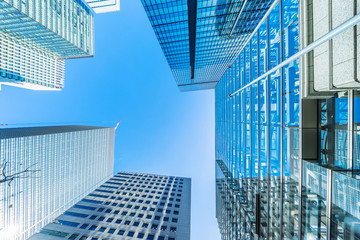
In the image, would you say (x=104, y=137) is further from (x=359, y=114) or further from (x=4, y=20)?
(x=359, y=114)

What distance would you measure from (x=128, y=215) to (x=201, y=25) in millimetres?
57341

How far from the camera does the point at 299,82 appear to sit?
10.1 metres

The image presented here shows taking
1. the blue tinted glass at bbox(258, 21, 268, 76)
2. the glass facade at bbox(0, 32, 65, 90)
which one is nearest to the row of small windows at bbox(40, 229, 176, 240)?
the blue tinted glass at bbox(258, 21, 268, 76)

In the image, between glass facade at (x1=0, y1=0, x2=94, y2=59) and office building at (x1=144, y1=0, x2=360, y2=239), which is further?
glass facade at (x1=0, y1=0, x2=94, y2=59)

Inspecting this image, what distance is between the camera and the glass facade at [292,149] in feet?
25.0

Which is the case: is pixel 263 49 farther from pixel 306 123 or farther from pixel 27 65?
pixel 27 65

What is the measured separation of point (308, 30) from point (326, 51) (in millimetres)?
2261

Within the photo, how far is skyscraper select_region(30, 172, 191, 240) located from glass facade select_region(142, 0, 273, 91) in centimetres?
4769

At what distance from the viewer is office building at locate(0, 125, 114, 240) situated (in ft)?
236

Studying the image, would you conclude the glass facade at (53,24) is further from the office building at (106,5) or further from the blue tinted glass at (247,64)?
the blue tinted glass at (247,64)

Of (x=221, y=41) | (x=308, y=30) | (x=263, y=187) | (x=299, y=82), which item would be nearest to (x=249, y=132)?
(x=263, y=187)

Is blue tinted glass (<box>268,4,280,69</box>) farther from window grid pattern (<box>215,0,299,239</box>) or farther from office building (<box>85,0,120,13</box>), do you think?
office building (<box>85,0,120,13</box>)

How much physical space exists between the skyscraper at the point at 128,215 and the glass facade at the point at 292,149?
113 feet

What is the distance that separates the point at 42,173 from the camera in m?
85.7
